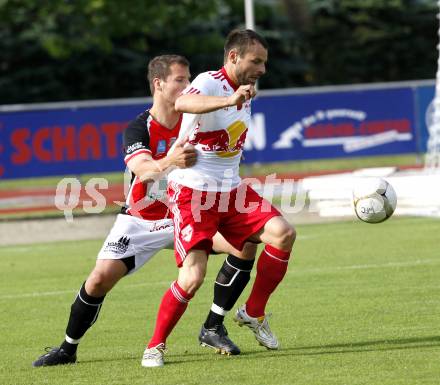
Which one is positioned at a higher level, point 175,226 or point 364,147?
point 175,226

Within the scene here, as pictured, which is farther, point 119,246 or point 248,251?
point 248,251

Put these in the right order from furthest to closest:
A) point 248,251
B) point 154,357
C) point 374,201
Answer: point 374,201 → point 248,251 → point 154,357

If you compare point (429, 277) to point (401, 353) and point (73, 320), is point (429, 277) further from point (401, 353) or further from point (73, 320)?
point (73, 320)

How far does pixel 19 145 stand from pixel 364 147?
7027 mm

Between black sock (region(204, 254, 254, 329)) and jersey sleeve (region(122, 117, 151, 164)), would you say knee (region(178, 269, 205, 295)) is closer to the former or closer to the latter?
black sock (region(204, 254, 254, 329))

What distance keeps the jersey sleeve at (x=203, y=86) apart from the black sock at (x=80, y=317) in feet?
5.16

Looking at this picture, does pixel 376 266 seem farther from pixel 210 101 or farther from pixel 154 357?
pixel 210 101

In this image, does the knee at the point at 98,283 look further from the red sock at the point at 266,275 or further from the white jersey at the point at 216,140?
the red sock at the point at 266,275

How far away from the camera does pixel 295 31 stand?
43.5m

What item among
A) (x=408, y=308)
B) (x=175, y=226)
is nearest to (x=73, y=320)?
(x=175, y=226)

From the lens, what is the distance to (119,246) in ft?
25.1

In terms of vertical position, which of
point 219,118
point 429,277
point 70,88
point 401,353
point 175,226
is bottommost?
point 70,88

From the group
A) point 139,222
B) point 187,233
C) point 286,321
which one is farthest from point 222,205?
point 286,321

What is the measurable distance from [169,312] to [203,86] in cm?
149
